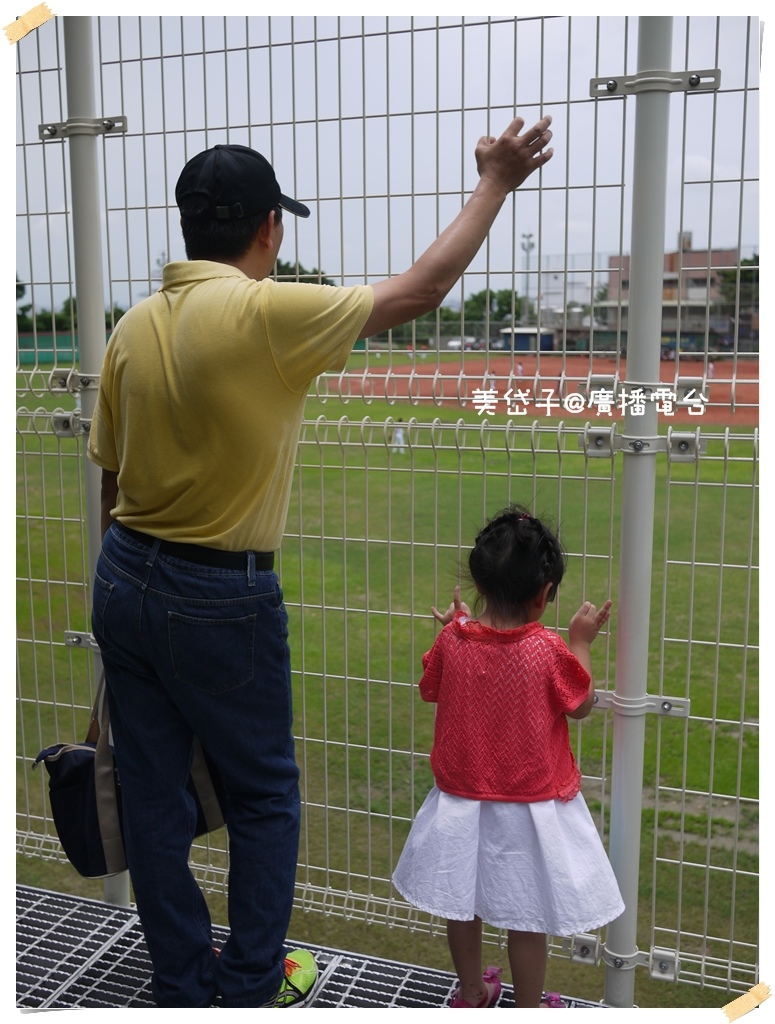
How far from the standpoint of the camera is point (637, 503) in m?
2.23

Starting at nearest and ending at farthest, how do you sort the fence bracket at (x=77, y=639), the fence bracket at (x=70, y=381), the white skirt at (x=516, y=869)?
1. the white skirt at (x=516, y=869)
2. the fence bracket at (x=70, y=381)
3. the fence bracket at (x=77, y=639)

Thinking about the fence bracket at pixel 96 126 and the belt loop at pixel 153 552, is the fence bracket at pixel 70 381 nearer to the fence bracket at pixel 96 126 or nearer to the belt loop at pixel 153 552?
the fence bracket at pixel 96 126

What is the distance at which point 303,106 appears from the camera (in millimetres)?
2492

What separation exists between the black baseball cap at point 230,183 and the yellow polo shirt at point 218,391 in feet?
0.37

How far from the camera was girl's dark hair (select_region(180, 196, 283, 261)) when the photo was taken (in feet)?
6.34

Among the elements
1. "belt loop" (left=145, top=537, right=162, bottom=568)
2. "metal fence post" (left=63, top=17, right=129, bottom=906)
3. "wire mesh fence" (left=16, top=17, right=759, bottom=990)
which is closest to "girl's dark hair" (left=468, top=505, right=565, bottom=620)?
"wire mesh fence" (left=16, top=17, right=759, bottom=990)

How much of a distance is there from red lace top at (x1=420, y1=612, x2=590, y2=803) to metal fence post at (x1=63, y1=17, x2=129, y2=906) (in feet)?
3.94

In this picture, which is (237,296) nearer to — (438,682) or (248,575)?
(248,575)

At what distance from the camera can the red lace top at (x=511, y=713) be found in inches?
81.8

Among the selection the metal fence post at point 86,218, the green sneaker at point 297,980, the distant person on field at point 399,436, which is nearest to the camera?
the green sneaker at point 297,980

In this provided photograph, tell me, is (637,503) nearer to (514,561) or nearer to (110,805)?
(514,561)

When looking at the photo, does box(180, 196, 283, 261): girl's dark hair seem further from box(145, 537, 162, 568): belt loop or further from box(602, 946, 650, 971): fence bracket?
box(602, 946, 650, 971): fence bracket

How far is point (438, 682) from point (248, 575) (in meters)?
0.53

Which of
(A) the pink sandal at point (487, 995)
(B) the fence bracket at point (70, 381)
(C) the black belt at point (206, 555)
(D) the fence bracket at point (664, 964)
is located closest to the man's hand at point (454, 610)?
(C) the black belt at point (206, 555)
